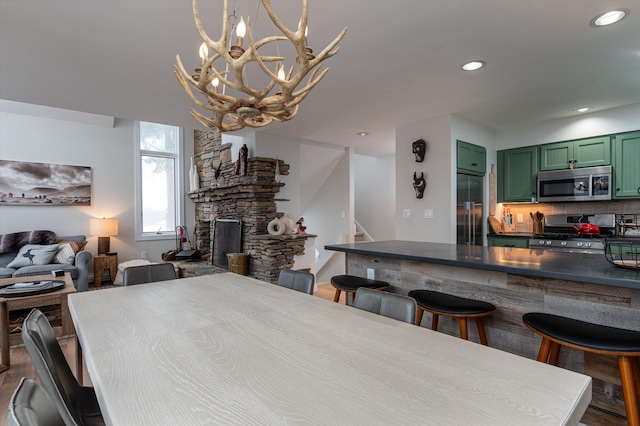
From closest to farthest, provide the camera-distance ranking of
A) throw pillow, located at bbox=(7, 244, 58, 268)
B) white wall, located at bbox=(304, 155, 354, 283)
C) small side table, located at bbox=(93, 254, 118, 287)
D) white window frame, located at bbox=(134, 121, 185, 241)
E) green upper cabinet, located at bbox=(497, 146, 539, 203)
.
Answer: green upper cabinet, located at bbox=(497, 146, 539, 203) < throw pillow, located at bbox=(7, 244, 58, 268) < small side table, located at bbox=(93, 254, 118, 287) < white wall, located at bbox=(304, 155, 354, 283) < white window frame, located at bbox=(134, 121, 185, 241)

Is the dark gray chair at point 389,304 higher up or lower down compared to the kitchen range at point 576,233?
lower down

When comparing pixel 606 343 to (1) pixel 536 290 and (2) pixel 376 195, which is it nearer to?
(1) pixel 536 290

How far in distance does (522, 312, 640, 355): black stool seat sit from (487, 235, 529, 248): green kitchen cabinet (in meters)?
2.89

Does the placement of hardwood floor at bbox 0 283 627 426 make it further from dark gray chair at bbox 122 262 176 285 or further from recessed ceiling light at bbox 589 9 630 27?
recessed ceiling light at bbox 589 9 630 27

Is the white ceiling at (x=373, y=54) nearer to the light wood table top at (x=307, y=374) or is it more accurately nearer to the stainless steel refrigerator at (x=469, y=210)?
the stainless steel refrigerator at (x=469, y=210)

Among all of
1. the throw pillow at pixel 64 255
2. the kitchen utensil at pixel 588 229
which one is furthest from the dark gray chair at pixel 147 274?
the kitchen utensil at pixel 588 229

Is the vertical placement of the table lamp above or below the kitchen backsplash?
below

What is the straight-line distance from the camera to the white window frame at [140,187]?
6.04 metres

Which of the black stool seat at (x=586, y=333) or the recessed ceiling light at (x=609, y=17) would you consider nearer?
the black stool seat at (x=586, y=333)

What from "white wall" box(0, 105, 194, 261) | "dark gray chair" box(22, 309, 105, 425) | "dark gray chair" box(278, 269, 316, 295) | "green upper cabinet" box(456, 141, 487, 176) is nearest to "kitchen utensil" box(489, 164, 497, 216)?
"green upper cabinet" box(456, 141, 487, 176)

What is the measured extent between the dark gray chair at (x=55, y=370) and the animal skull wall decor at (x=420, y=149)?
379cm

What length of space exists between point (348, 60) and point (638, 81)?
2.73m

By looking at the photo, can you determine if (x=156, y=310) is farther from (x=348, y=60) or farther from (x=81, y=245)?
(x=81, y=245)

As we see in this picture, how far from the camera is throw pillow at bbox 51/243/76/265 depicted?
4.71m
